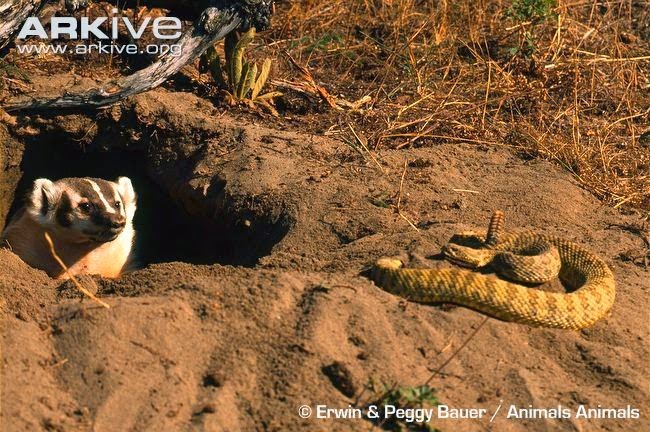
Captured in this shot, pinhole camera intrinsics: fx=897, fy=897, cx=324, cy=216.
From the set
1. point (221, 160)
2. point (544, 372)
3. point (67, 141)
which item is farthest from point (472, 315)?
point (67, 141)

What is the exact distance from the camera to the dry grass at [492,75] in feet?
24.1

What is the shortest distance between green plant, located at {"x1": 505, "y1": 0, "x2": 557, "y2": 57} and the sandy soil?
2084mm

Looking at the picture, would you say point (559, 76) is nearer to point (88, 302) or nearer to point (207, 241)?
point (207, 241)

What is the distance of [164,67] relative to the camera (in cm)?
757

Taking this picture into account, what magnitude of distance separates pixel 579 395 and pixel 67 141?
5412 mm

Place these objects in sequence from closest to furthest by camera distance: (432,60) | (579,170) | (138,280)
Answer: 1. (138,280)
2. (579,170)
3. (432,60)

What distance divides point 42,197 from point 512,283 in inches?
161

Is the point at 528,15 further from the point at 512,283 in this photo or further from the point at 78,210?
the point at 78,210

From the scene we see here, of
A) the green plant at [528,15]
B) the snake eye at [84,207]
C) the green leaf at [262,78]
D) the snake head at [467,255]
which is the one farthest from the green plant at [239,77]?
the snake head at [467,255]

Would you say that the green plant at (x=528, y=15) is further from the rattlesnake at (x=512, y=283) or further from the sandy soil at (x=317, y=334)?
the rattlesnake at (x=512, y=283)

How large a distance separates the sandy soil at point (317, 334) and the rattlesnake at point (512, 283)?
91mm

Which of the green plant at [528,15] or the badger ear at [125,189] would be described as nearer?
the badger ear at [125,189]

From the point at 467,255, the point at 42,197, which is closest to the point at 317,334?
the point at 467,255

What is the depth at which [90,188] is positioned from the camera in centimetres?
732
